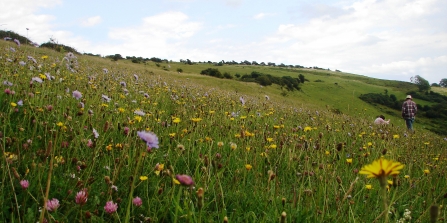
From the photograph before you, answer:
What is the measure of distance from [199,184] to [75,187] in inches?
34.8

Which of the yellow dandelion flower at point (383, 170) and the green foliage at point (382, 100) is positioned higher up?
the yellow dandelion flower at point (383, 170)

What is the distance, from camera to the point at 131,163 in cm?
236

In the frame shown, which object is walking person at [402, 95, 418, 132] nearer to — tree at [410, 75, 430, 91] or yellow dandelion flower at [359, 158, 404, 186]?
yellow dandelion flower at [359, 158, 404, 186]

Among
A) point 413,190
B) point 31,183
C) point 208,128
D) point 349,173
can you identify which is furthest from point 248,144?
point 31,183

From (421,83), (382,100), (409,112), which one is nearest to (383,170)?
(409,112)

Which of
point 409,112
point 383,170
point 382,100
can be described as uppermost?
point 383,170

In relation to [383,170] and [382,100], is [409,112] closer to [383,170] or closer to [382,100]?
[383,170]

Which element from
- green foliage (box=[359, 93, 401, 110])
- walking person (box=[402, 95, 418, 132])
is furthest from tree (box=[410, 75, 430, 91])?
walking person (box=[402, 95, 418, 132])

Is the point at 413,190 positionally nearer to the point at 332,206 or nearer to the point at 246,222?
the point at 332,206

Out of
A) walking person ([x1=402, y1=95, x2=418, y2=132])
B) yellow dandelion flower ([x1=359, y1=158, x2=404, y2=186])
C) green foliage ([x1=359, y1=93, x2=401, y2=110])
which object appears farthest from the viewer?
green foliage ([x1=359, y1=93, x2=401, y2=110])

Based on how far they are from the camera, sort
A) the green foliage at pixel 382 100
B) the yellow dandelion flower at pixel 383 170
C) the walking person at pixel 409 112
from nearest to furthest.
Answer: the yellow dandelion flower at pixel 383 170, the walking person at pixel 409 112, the green foliage at pixel 382 100

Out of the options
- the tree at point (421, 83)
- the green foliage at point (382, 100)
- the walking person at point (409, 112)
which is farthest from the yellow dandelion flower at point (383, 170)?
the tree at point (421, 83)

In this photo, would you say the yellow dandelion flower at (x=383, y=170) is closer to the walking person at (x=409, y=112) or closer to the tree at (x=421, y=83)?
the walking person at (x=409, y=112)

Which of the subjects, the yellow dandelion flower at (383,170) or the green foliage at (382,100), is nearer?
the yellow dandelion flower at (383,170)
